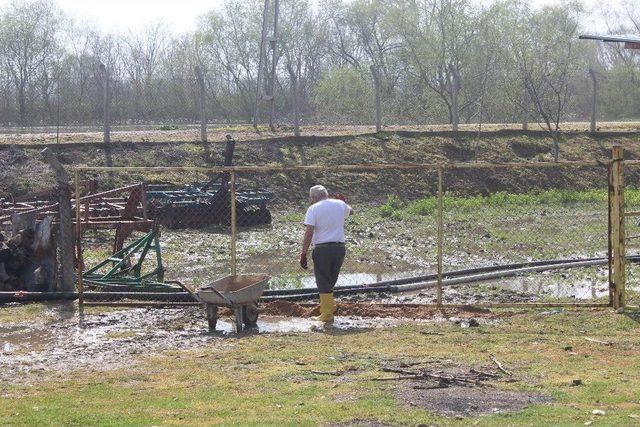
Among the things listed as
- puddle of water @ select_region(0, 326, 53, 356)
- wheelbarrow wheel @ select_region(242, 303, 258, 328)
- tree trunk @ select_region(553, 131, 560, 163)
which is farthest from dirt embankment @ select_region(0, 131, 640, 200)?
wheelbarrow wheel @ select_region(242, 303, 258, 328)

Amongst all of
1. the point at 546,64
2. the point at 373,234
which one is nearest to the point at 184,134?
the point at 373,234

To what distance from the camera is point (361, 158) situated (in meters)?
31.7

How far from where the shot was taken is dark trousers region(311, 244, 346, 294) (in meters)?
11.8

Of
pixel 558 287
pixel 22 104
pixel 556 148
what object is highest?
pixel 22 104

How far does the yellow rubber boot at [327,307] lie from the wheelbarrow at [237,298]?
2.30ft

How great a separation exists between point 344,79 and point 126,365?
1767 inches

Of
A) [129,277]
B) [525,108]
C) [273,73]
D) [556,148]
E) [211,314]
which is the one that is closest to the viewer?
[211,314]

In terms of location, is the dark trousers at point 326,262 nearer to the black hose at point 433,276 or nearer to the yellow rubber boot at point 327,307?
the yellow rubber boot at point 327,307

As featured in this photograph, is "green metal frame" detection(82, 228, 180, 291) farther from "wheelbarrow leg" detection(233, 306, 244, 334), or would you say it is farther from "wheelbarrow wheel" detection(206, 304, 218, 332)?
"wheelbarrow leg" detection(233, 306, 244, 334)

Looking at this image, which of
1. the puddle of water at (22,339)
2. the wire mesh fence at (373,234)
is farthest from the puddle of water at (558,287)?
the puddle of water at (22,339)

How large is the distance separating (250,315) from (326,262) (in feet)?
3.52

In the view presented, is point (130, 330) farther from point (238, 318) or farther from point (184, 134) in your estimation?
point (184, 134)

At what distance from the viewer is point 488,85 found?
4462cm

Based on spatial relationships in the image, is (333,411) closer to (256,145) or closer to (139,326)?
(139,326)
